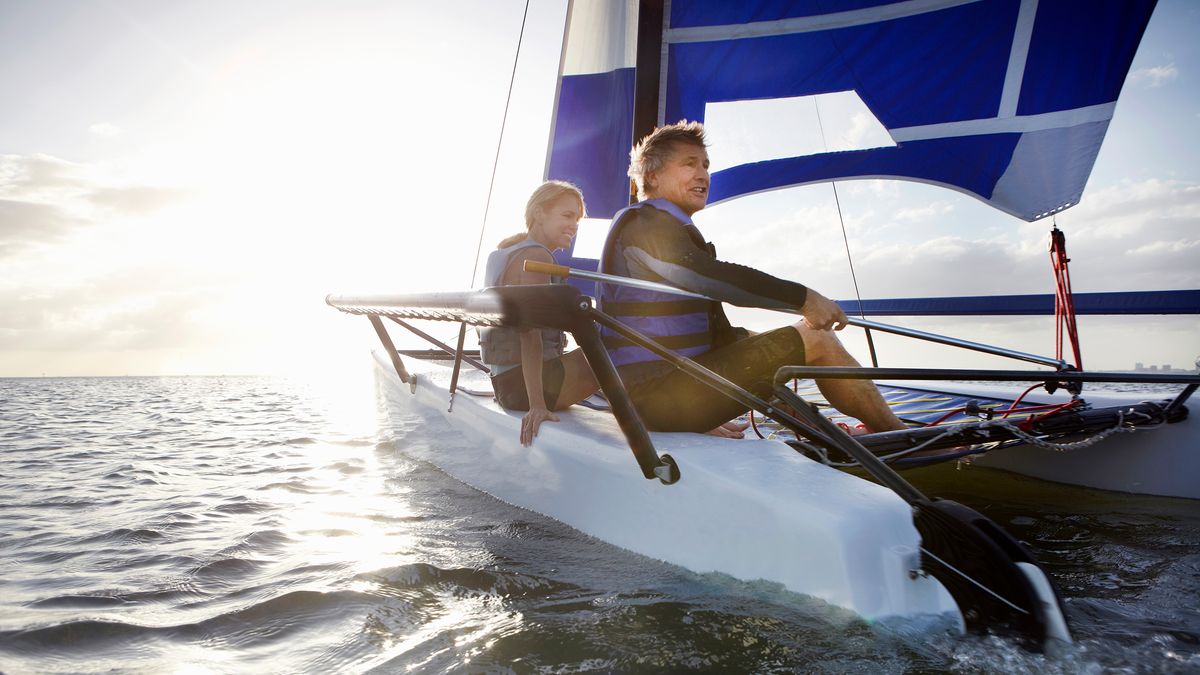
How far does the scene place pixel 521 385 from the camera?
2721 millimetres

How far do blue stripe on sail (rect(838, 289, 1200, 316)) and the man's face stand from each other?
247 cm

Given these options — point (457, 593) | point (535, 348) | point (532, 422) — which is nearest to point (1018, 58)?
point (535, 348)

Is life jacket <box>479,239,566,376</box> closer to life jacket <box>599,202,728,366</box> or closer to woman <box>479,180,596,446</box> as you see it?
woman <box>479,180,596,446</box>

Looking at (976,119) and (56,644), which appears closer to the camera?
(56,644)

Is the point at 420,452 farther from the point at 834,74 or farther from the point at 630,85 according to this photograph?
the point at 834,74

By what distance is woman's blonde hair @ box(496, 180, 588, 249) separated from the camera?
9.23 ft

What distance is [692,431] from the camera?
223cm

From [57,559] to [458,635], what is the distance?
178 cm

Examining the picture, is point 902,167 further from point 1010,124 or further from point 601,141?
point 601,141

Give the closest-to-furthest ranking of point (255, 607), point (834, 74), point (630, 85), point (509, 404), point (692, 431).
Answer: point (255, 607) < point (692, 431) < point (509, 404) < point (834, 74) < point (630, 85)

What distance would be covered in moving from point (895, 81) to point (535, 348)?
2889mm

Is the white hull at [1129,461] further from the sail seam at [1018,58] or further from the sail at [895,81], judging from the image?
the sail seam at [1018,58]

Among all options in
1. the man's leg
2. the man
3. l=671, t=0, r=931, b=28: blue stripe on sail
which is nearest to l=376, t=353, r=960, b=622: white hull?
the man

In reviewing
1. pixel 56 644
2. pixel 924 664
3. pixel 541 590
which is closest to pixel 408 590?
pixel 541 590
